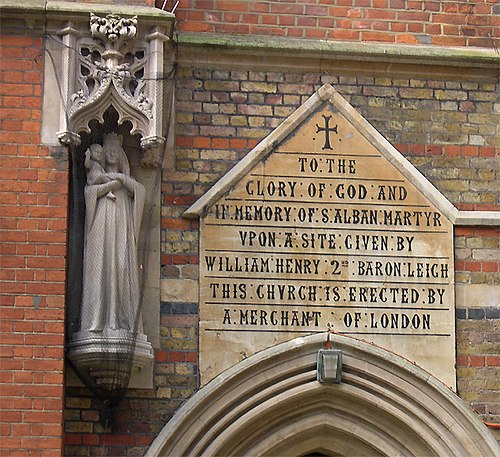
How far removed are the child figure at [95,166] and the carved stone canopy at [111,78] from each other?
0.65 ft

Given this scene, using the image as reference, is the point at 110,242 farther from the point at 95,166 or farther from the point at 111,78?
the point at 111,78

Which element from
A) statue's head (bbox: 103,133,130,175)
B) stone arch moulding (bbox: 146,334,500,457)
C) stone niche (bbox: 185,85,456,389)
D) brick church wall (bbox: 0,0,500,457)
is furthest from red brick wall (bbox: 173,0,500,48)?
stone arch moulding (bbox: 146,334,500,457)

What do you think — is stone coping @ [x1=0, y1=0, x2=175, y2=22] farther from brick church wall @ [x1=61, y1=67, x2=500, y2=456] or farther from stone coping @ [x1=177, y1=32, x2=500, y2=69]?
brick church wall @ [x1=61, y1=67, x2=500, y2=456]

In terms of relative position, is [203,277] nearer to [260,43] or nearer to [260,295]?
[260,295]

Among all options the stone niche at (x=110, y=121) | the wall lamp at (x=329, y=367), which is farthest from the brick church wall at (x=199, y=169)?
the wall lamp at (x=329, y=367)

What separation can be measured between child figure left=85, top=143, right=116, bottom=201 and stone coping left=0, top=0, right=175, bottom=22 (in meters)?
0.88

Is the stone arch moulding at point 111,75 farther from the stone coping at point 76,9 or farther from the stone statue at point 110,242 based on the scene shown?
the stone statue at point 110,242

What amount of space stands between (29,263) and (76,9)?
173 cm

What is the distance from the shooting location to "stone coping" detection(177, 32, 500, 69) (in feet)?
36.7

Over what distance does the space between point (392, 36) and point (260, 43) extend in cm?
100

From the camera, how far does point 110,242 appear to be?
1048 centimetres

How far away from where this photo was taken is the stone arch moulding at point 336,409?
1066 cm

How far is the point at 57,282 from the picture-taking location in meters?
10.2

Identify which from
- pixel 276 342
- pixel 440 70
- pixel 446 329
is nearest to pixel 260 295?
pixel 276 342
